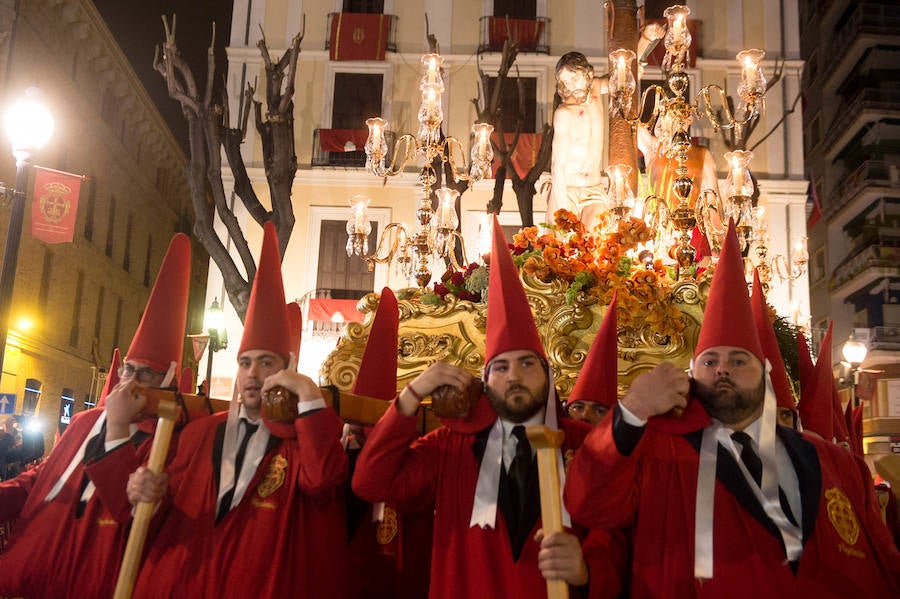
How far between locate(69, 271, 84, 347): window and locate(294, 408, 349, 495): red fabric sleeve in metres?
24.0

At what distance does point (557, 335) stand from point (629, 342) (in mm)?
498

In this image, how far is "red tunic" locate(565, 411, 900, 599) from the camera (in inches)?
104

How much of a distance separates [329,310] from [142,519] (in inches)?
616

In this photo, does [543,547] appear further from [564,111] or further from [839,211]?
[839,211]

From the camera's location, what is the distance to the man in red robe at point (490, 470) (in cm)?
290

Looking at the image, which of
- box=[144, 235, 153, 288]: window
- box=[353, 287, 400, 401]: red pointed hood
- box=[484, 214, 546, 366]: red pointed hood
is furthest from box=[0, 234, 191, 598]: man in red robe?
box=[144, 235, 153, 288]: window

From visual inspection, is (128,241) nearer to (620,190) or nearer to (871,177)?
(871,177)

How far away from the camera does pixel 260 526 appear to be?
10.6 ft

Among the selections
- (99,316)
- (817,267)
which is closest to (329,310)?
(99,316)

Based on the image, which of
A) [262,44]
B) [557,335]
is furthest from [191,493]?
[262,44]

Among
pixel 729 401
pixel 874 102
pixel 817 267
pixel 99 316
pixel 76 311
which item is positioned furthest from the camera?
pixel 817 267

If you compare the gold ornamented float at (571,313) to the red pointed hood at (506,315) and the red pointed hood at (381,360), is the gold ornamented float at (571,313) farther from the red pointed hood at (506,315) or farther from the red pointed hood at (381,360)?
the red pointed hood at (506,315)

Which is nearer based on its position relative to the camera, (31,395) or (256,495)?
(256,495)

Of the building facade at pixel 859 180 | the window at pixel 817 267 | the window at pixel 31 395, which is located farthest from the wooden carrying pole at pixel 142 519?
the window at pixel 817 267
